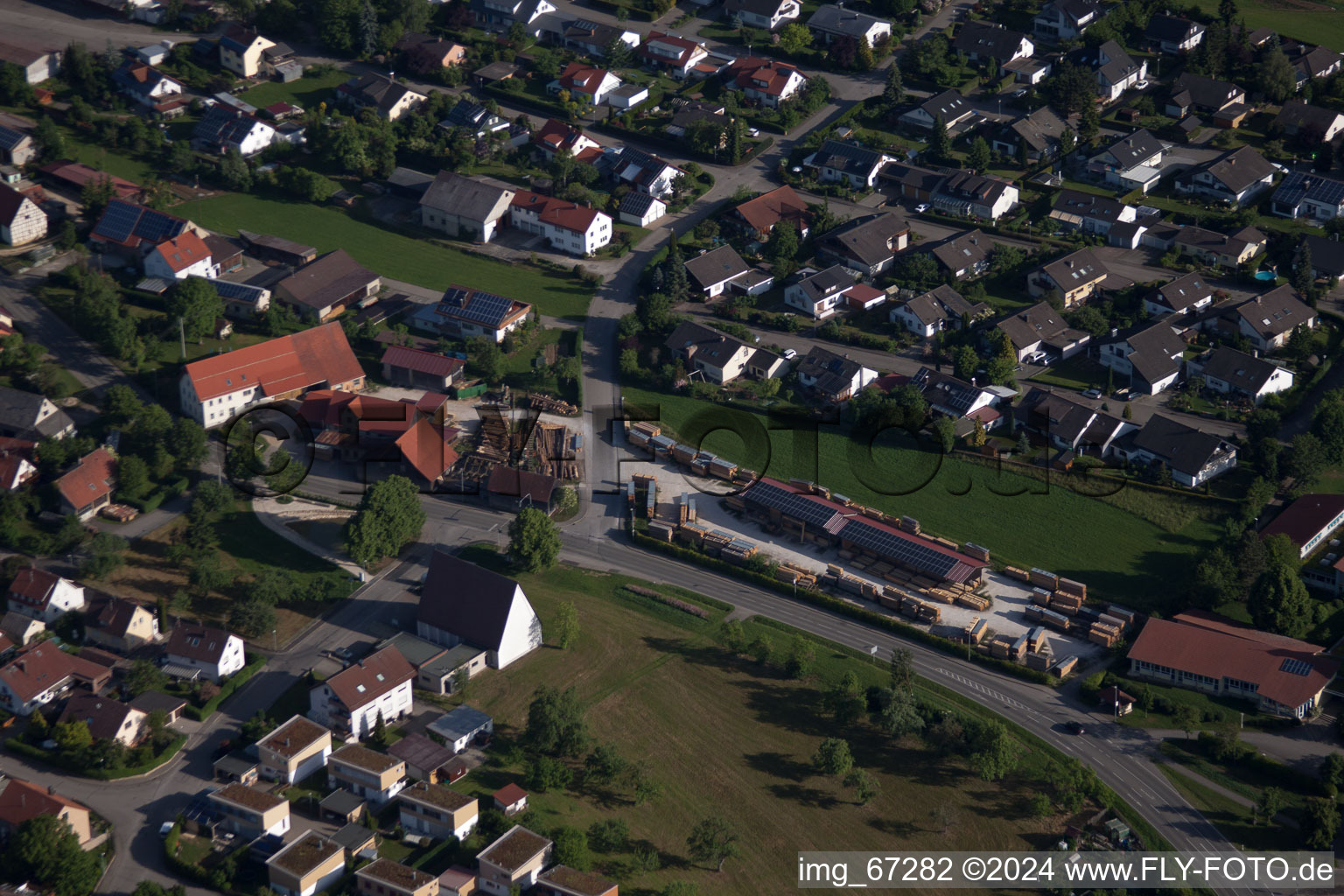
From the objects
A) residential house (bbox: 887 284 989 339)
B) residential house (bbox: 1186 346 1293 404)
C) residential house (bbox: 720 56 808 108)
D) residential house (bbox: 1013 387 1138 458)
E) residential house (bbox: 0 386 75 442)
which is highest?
residential house (bbox: 720 56 808 108)

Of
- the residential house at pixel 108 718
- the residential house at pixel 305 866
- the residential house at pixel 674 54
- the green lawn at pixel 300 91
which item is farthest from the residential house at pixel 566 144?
the residential house at pixel 305 866

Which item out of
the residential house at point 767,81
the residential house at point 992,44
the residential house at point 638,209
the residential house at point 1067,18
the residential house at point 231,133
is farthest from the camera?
the residential house at point 1067,18

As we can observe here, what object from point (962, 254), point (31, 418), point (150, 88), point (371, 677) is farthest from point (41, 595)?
point (962, 254)

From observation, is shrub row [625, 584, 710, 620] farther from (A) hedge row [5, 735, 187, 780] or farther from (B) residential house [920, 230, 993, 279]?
(B) residential house [920, 230, 993, 279]

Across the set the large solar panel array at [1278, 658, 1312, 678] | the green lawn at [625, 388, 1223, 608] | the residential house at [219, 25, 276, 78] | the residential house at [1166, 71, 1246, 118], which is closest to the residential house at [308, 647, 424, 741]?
the green lawn at [625, 388, 1223, 608]

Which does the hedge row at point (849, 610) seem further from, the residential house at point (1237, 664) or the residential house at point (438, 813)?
the residential house at point (438, 813)

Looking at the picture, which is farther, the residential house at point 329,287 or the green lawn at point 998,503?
the residential house at point 329,287

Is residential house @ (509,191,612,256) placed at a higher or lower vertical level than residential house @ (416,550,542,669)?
higher

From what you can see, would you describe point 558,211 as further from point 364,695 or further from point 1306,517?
point 1306,517
